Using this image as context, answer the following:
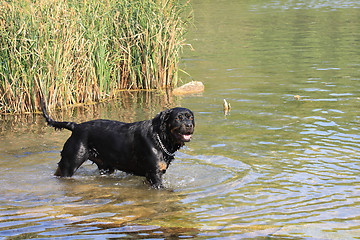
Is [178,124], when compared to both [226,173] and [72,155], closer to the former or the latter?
[226,173]

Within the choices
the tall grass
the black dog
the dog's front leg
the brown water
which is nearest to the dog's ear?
the black dog

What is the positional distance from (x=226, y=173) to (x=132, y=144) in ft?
5.11

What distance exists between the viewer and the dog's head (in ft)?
24.5

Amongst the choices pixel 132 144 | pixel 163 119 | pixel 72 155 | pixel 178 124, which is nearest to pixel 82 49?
pixel 72 155

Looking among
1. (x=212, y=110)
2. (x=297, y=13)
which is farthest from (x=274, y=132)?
(x=297, y=13)

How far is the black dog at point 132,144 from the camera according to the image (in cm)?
773

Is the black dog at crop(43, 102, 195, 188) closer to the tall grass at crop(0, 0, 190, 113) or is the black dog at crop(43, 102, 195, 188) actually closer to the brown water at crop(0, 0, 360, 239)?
the brown water at crop(0, 0, 360, 239)

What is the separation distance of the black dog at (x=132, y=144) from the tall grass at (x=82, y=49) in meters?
3.92

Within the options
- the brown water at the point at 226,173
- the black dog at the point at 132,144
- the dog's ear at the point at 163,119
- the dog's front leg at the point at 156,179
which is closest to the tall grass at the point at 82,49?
the brown water at the point at 226,173

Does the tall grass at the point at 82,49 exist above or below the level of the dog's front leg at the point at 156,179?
above

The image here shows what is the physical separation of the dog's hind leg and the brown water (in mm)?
216

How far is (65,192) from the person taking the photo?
7855mm

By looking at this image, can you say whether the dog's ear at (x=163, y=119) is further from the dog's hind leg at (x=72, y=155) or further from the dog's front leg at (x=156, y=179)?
the dog's hind leg at (x=72, y=155)

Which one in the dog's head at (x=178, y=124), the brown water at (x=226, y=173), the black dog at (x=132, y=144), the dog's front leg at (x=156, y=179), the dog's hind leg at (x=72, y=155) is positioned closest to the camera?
the brown water at (x=226, y=173)
